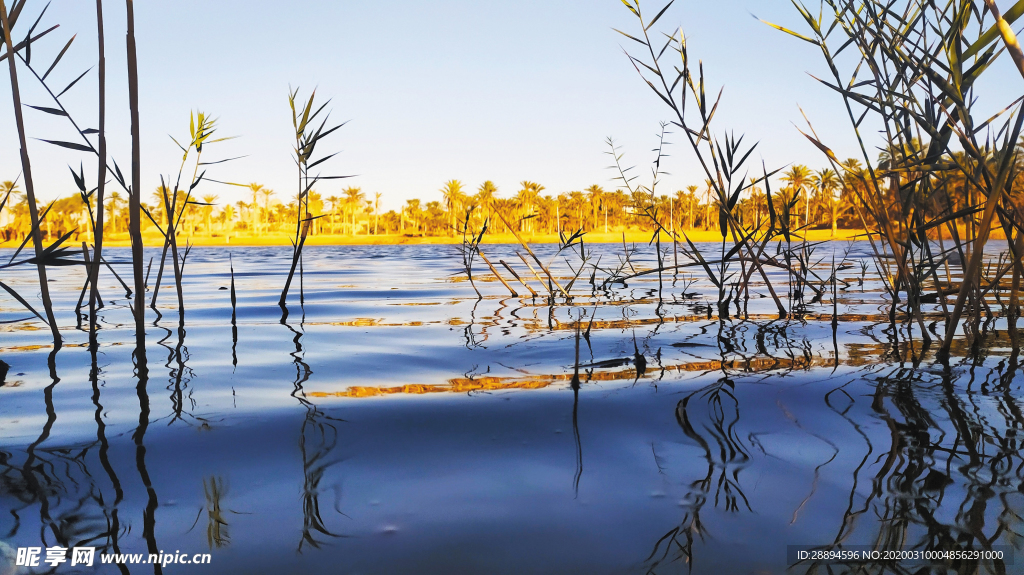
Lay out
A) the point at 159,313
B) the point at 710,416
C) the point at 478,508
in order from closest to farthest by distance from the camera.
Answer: the point at 478,508 → the point at 710,416 → the point at 159,313

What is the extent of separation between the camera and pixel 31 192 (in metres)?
2.62

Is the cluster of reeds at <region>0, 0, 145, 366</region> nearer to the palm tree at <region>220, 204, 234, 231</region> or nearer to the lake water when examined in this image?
the lake water

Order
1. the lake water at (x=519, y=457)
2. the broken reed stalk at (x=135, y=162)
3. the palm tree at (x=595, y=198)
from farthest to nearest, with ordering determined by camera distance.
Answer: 1. the palm tree at (x=595, y=198)
2. the broken reed stalk at (x=135, y=162)
3. the lake water at (x=519, y=457)

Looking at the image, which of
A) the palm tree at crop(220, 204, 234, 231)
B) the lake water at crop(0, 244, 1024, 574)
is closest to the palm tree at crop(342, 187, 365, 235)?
the palm tree at crop(220, 204, 234, 231)

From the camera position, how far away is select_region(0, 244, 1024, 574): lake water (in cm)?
110

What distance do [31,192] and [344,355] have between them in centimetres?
150

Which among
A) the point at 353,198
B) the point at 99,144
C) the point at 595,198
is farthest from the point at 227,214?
the point at 99,144

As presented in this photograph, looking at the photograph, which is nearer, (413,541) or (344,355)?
(413,541)

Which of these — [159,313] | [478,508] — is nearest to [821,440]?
[478,508]

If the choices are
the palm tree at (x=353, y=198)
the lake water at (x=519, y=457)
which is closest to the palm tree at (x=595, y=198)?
the palm tree at (x=353, y=198)

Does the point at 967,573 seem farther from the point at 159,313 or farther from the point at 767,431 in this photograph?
the point at 159,313

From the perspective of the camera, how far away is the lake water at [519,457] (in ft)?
3.62

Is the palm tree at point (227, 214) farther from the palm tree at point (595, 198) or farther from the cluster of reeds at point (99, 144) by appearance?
the cluster of reeds at point (99, 144)

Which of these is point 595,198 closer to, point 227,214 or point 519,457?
point 227,214
